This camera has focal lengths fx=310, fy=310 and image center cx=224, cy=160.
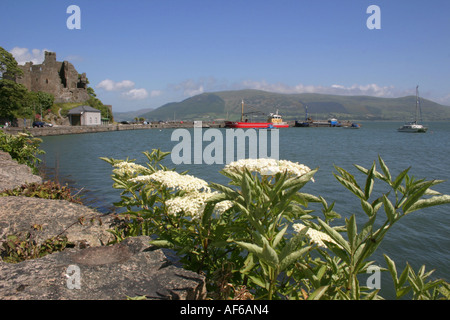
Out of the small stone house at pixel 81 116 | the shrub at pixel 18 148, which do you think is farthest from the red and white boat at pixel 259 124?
the shrub at pixel 18 148

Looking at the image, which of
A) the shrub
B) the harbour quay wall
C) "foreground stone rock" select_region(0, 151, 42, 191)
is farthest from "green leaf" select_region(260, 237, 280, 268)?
the harbour quay wall

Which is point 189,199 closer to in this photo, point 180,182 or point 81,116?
point 180,182

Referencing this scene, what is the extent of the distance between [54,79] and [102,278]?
115399 mm

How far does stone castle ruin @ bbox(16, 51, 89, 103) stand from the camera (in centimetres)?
9912

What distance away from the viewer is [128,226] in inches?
249

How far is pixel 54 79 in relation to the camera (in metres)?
101

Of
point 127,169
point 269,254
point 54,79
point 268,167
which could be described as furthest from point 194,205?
point 54,79

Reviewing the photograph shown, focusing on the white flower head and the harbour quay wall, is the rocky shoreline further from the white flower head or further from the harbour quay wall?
the harbour quay wall

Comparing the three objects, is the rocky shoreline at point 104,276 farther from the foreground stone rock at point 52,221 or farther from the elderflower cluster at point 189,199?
the foreground stone rock at point 52,221

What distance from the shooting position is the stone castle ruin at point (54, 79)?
99.1 meters

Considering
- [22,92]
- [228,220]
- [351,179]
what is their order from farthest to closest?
[22,92] < [228,220] < [351,179]
